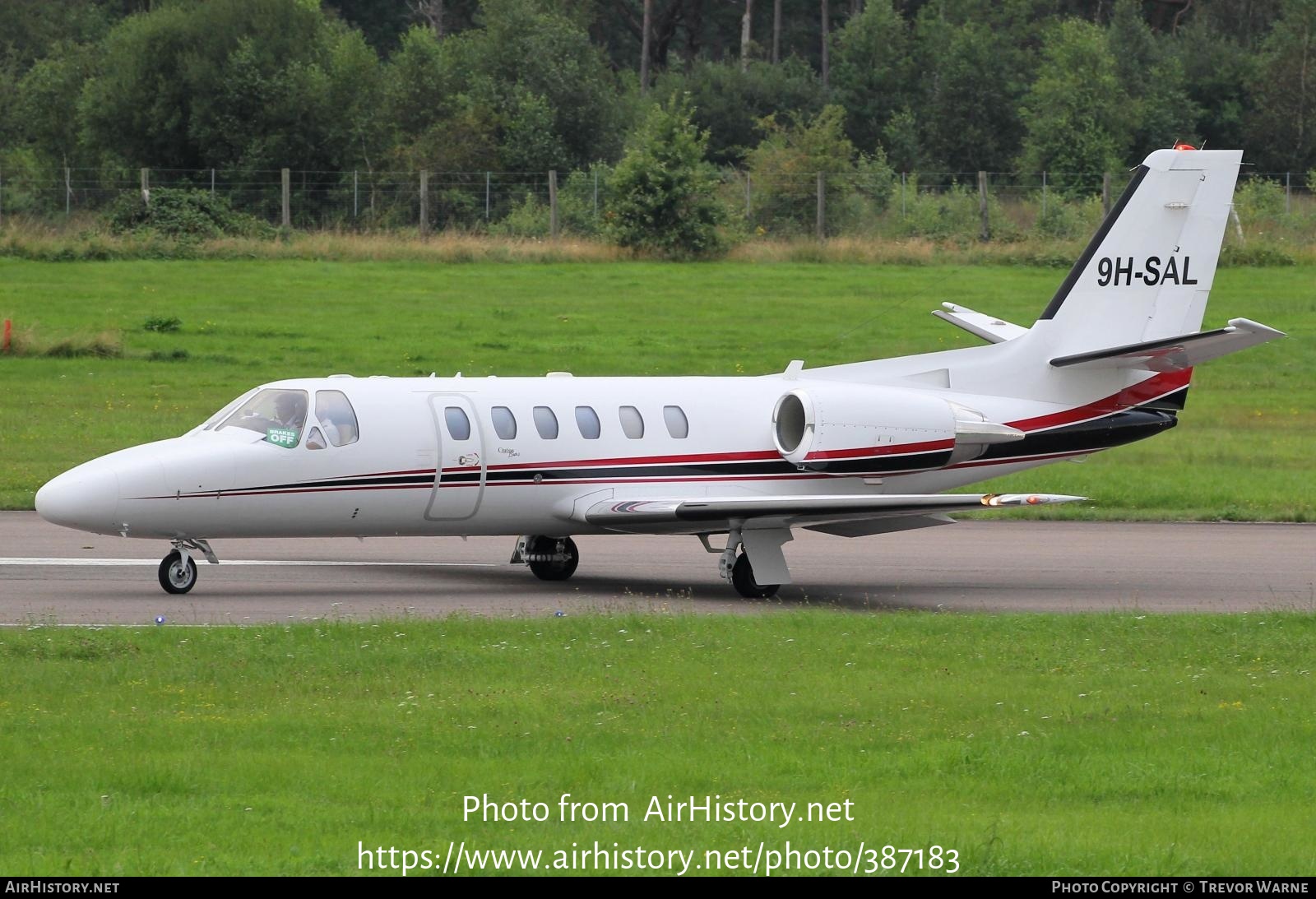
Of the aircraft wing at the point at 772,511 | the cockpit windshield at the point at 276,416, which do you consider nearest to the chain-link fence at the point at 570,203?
the aircraft wing at the point at 772,511

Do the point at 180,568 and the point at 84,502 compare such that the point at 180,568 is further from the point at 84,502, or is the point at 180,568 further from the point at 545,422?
the point at 545,422

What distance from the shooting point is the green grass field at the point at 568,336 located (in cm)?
2936

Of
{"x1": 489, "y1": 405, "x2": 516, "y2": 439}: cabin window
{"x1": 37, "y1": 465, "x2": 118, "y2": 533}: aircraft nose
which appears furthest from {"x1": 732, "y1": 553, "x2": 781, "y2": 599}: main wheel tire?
{"x1": 37, "y1": 465, "x2": 118, "y2": 533}: aircraft nose

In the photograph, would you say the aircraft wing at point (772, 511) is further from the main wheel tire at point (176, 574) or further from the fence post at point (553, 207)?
the fence post at point (553, 207)

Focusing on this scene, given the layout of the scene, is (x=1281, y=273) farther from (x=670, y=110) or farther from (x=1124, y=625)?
(x=1124, y=625)

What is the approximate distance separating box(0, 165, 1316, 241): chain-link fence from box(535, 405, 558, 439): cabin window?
31126 mm

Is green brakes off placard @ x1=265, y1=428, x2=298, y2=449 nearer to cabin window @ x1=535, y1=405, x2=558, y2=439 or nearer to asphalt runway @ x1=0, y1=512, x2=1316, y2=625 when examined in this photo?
asphalt runway @ x1=0, y1=512, x2=1316, y2=625

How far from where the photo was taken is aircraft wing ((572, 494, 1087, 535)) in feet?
59.2

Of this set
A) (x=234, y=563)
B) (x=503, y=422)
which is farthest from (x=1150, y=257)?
(x=234, y=563)

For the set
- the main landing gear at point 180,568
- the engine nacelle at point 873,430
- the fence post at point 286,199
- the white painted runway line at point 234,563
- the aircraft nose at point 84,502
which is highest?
the fence post at point 286,199

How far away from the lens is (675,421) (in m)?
19.6

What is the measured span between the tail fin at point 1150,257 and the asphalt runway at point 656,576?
2.80 metres

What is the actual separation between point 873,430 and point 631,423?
8.53 feet

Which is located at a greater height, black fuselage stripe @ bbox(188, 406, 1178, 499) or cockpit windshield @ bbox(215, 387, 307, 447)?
cockpit windshield @ bbox(215, 387, 307, 447)
